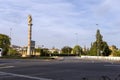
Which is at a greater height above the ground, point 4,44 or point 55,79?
point 4,44

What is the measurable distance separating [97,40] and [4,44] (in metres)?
57.4

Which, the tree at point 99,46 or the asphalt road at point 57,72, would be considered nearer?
the asphalt road at point 57,72

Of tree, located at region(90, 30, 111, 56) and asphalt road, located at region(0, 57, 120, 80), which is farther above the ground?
tree, located at region(90, 30, 111, 56)

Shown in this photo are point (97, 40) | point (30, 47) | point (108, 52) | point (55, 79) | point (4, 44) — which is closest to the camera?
point (55, 79)

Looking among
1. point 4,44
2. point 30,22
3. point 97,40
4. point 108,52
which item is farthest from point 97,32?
point 4,44

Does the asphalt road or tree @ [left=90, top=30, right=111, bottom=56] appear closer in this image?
the asphalt road

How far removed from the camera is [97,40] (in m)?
123

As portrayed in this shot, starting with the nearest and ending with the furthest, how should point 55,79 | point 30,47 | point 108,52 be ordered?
point 55,79, point 30,47, point 108,52

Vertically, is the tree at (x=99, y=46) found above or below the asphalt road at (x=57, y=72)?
above

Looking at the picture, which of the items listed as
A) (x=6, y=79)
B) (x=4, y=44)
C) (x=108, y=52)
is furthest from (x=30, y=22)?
(x=6, y=79)

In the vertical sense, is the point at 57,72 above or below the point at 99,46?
below

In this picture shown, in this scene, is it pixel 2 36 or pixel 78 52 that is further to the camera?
pixel 78 52

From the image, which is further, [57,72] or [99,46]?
[99,46]

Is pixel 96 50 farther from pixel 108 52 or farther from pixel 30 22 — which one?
pixel 30 22
